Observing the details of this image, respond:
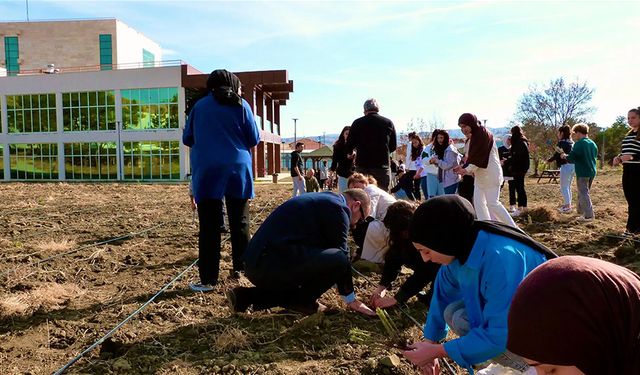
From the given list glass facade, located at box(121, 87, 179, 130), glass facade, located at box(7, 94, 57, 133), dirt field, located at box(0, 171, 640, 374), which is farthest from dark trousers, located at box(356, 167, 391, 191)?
glass facade, located at box(7, 94, 57, 133)

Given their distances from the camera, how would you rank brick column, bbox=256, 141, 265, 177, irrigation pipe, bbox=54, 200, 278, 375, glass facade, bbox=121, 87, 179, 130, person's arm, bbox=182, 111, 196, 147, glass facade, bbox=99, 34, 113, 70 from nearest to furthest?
irrigation pipe, bbox=54, 200, 278, 375 < person's arm, bbox=182, 111, 196, 147 < glass facade, bbox=121, 87, 179, 130 < brick column, bbox=256, 141, 265, 177 < glass facade, bbox=99, 34, 113, 70

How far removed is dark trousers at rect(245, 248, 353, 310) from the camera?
118 inches

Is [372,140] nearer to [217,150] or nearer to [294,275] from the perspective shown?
[217,150]

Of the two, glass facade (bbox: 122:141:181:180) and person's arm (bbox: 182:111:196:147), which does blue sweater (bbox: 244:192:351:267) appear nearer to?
person's arm (bbox: 182:111:196:147)

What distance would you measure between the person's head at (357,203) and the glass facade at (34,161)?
105 feet

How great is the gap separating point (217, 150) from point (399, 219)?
1552 mm

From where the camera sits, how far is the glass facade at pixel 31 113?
30.3 metres

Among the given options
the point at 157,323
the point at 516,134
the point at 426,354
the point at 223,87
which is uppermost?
the point at 223,87

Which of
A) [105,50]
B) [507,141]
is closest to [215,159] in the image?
[507,141]

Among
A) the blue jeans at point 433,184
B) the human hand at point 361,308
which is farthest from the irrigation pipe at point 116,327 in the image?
the blue jeans at point 433,184

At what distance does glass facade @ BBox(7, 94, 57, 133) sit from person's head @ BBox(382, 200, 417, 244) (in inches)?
1265

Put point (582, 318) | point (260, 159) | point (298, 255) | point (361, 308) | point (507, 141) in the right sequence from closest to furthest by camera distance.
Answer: point (582, 318) → point (298, 255) → point (361, 308) → point (507, 141) → point (260, 159)

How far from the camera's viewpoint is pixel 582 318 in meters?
1.07

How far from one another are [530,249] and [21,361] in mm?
2670
